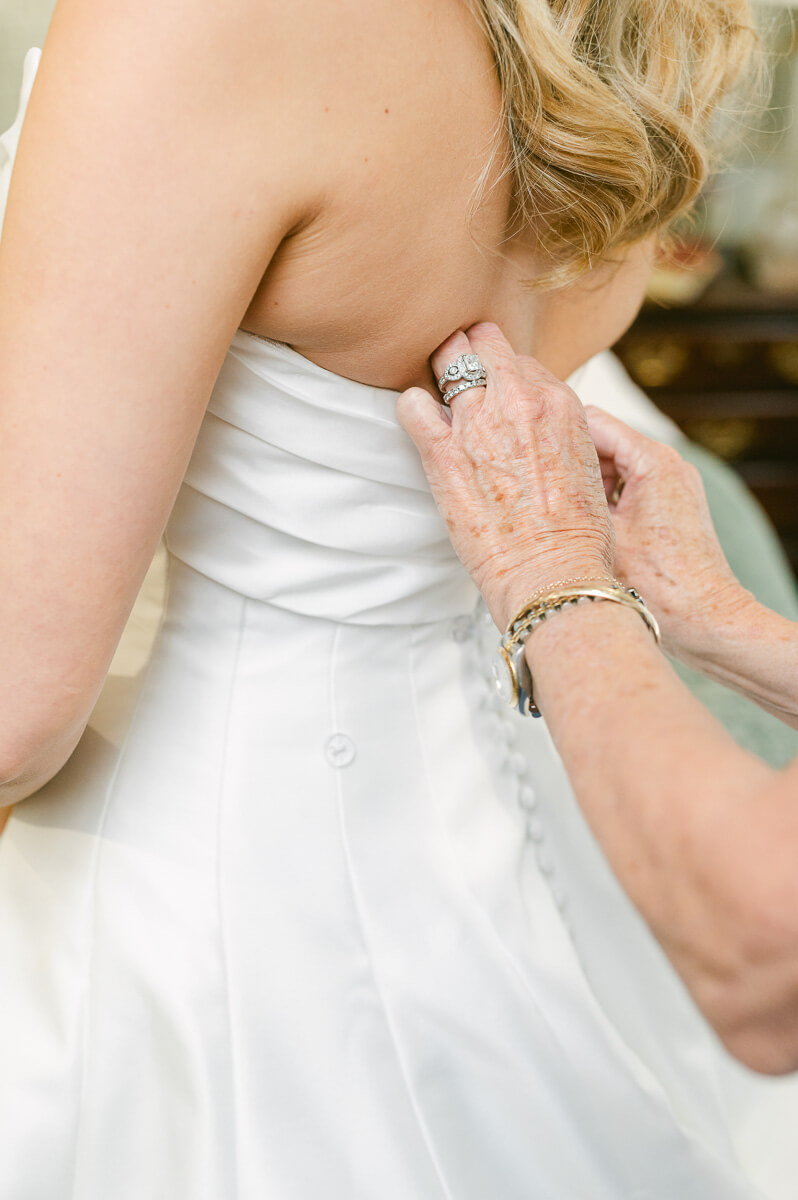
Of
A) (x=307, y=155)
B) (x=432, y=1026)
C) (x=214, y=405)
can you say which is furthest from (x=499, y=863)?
(x=307, y=155)

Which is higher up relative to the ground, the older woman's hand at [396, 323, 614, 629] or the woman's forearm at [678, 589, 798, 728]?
the older woman's hand at [396, 323, 614, 629]

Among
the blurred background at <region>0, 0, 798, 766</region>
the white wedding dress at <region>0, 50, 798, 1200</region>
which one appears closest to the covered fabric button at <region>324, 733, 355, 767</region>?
the white wedding dress at <region>0, 50, 798, 1200</region>

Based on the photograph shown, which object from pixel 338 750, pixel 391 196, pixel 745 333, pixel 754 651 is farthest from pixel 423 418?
pixel 745 333

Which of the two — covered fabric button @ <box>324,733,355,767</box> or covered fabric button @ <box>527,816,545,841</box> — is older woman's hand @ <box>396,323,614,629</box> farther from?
covered fabric button @ <box>527,816,545,841</box>

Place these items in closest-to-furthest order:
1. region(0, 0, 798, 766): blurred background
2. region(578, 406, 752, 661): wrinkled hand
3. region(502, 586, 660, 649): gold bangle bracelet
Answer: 1. region(502, 586, 660, 649): gold bangle bracelet
2. region(578, 406, 752, 661): wrinkled hand
3. region(0, 0, 798, 766): blurred background

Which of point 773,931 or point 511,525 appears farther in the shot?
point 511,525

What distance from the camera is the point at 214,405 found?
648 millimetres

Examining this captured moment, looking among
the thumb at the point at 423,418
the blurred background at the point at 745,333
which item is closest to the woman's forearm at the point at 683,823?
the thumb at the point at 423,418

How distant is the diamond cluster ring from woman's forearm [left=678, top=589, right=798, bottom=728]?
32cm

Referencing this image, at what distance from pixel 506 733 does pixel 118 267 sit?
53 cm

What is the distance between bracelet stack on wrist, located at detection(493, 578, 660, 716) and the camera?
1.94ft

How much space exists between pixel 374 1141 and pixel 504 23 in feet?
2.40

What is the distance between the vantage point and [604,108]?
63cm

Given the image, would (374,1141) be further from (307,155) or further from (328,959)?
(307,155)
